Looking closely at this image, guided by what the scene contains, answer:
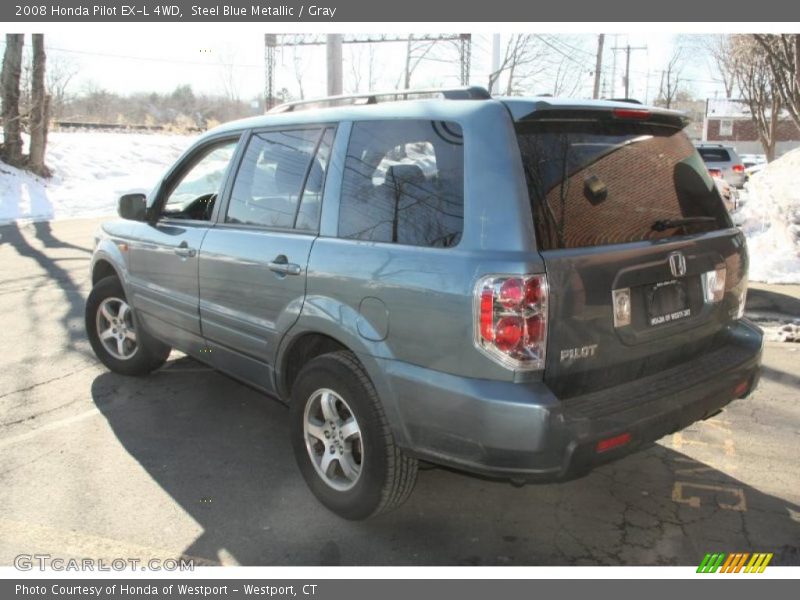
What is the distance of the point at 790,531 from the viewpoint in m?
3.10

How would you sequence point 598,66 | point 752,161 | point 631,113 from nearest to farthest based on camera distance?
point 631,113, point 752,161, point 598,66

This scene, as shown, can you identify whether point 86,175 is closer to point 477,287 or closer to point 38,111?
point 38,111

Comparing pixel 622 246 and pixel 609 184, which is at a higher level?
pixel 609 184

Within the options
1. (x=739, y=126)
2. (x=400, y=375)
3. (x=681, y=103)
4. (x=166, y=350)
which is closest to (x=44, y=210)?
(x=166, y=350)

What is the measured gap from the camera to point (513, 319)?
2482 mm

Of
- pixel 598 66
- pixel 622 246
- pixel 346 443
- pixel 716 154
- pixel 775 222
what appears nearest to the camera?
pixel 622 246

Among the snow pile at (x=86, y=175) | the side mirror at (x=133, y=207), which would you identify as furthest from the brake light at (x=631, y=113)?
the snow pile at (x=86, y=175)

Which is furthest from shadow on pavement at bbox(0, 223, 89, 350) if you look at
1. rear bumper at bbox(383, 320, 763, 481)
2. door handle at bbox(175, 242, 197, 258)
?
rear bumper at bbox(383, 320, 763, 481)

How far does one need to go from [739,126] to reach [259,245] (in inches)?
2571

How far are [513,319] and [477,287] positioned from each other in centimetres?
18

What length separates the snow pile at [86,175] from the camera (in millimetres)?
18984

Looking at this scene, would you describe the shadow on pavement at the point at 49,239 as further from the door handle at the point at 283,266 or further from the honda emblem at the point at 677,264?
the honda emblem at the point at 677,264

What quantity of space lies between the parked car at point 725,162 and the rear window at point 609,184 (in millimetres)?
18847

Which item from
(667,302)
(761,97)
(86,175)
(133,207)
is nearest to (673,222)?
(667,302)
